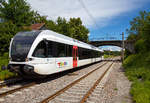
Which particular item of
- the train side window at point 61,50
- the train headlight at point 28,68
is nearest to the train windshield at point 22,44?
the train headlight at point 28,68

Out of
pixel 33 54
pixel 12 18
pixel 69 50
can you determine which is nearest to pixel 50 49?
pixel 33 54

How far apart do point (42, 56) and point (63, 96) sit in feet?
9.44

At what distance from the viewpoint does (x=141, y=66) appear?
12.8 meters

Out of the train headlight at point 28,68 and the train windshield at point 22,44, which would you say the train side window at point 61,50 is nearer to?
the train windshield at point 22,44

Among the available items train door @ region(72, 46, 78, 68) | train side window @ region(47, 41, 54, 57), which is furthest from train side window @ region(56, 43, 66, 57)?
train door @ region(72, 46, 78, 68)

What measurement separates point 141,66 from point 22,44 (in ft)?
34.5

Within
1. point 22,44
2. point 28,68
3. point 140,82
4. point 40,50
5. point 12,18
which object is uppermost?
point 12,18

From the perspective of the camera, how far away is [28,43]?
753cm

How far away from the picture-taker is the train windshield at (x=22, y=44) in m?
7.38

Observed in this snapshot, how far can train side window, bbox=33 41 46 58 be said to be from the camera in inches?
297

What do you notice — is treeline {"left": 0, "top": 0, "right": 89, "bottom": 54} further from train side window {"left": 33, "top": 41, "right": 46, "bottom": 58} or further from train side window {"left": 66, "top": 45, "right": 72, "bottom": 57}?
train side window {"left": 33, "top": 41, "right": 46, "bottom": 58}

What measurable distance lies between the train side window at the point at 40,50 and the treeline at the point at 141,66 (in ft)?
16.2

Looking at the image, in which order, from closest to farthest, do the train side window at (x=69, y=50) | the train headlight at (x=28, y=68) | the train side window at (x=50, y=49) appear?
the train headlight at (x=28, y=68), the train side window at (x=50, y=49), the train side window at (x=69, y=50)

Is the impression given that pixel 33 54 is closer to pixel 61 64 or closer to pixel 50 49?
pixel 50 49
